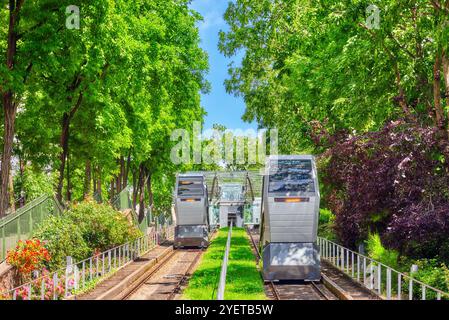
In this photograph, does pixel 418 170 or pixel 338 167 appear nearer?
pixel 418 170

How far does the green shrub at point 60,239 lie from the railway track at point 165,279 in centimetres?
272

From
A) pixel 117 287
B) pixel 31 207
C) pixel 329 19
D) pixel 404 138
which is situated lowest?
pixel 117 287

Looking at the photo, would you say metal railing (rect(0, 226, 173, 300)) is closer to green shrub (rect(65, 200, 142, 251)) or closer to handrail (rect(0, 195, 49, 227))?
green shrub (rect(65, 200, 142, 251))

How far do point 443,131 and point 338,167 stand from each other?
8.00 meters

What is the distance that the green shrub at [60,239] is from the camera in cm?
2555

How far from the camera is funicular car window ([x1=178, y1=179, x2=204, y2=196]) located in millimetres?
43531

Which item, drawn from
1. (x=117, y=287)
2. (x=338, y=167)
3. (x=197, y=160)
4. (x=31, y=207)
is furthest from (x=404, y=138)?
(x=197, y=160)

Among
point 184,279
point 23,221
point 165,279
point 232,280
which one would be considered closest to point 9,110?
point 23,221

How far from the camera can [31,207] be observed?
25.5 metres

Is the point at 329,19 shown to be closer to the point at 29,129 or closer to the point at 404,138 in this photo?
the point at 404,138

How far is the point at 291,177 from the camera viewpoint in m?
24.6

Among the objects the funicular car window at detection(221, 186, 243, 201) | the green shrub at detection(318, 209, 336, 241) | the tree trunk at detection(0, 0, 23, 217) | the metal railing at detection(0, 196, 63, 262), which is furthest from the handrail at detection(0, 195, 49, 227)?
the funicular car window at detection(221, 186, 243, 201)

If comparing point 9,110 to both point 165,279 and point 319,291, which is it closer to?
point 165,279
